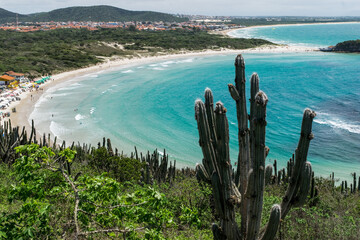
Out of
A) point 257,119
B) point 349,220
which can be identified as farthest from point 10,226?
point 349,220

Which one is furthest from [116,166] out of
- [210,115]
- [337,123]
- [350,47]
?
[350,47]

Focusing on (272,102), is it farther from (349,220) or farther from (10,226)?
(10,226)

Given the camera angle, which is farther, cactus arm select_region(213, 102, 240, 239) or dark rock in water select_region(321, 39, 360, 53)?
dark rock in water select_region(321, 39, 360, 53)

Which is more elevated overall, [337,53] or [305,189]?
[337,53]

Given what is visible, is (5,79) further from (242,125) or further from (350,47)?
(350,47)

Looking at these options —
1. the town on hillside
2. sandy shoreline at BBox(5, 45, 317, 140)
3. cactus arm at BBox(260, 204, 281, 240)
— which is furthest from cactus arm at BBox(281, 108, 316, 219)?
the town on hillside

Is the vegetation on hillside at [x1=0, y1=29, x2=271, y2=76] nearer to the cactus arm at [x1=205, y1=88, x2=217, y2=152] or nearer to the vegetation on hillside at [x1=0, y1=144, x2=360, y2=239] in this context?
the vegetation on hillside at [x1=0, y1=144, x2=360, y2=239]
